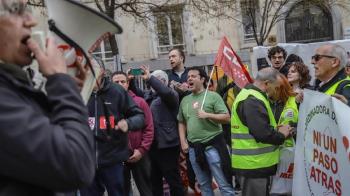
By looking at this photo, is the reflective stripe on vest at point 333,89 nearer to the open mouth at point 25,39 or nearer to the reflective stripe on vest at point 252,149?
the reflective stripe on vest at point 252,149

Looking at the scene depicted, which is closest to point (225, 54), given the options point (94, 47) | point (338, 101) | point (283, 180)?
point (283, 180)

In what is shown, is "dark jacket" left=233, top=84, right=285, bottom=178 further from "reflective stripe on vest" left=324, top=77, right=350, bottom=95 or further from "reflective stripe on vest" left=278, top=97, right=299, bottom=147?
"reflective stripe on vest" left=324, top=77, right=350, bottom=95

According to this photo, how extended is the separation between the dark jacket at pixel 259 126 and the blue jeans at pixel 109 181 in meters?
1.25

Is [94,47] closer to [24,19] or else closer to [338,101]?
[24,19]

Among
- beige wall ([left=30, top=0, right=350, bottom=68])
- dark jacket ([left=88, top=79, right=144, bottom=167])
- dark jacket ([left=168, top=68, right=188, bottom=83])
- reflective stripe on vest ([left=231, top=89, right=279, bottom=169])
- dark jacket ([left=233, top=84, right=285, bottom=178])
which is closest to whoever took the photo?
dark jacket ([left=233, top=84, right=285, bottom=178])

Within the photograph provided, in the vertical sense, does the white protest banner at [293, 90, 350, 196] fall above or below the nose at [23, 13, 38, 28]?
below

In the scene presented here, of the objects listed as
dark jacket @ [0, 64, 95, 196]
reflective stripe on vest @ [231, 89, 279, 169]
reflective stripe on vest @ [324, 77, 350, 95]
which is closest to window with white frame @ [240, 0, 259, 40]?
reflective stripe on vest @ [231, 89, 279, 169]

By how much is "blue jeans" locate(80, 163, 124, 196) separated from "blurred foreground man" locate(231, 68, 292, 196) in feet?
3.74

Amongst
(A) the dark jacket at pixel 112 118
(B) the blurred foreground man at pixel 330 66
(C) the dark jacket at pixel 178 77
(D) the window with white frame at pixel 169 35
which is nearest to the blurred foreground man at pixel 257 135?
(B) the blurred foreground man at pixel 330 66

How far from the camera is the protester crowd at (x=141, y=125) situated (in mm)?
1477

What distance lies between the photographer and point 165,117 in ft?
20.9

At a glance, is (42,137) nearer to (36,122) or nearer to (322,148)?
(36,122)

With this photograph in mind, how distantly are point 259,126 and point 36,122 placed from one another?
3.40 metres

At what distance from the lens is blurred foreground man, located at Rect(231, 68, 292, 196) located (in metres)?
4.70
